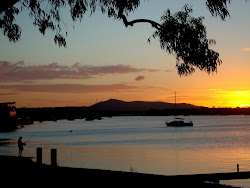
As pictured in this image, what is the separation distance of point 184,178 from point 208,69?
4.91 m

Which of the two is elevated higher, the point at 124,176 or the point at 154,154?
the point at 124,176

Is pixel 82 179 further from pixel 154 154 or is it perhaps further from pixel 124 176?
pixel 154 154

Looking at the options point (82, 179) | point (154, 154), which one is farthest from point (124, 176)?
point (154, 154)

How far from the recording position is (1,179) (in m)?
15.1

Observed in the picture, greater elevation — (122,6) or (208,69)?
(122,6)

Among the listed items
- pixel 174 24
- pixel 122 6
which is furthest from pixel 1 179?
pixel 174 24

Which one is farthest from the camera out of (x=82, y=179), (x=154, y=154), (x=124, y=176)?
(x=154, y=154)

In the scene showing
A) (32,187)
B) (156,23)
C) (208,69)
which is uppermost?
(156,23)

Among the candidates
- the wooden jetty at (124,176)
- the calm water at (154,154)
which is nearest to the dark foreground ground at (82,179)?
the wooden jetty at (124,176)

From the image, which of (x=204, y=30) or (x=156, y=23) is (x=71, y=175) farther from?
(x=204, y=30)

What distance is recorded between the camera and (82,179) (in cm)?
1522

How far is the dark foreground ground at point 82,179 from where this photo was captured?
1387cm

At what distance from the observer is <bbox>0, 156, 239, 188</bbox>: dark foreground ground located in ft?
45.5

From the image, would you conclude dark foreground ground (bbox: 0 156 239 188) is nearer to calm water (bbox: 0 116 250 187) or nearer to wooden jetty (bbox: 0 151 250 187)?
wooden jetty (bbox: 0 151 250 187)
